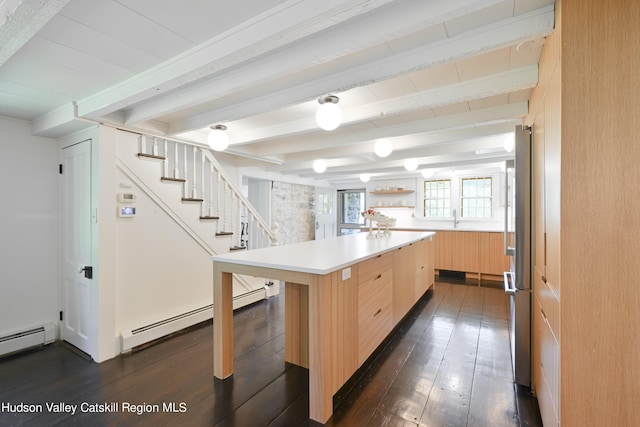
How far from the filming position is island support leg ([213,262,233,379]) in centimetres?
222

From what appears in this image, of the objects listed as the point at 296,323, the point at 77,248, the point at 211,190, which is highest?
the point at 211,190

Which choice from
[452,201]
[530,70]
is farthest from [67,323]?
[452,201]

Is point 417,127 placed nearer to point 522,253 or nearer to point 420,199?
point 522,253

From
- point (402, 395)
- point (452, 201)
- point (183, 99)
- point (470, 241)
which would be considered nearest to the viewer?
point (402, 395)

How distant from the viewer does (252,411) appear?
73.0 inches

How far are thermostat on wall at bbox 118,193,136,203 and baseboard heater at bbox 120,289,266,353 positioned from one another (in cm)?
124

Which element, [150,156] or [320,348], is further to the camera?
[150,156]

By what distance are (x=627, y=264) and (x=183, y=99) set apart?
2641mm

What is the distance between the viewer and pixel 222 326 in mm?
2215

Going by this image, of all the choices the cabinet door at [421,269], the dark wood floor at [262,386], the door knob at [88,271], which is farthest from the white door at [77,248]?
the cabinet door at [421,269]

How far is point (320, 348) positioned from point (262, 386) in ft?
2.38

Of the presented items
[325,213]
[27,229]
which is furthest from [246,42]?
[325,213]

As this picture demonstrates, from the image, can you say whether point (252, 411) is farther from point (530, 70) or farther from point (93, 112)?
point (530, 70)

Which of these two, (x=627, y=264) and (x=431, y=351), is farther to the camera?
(x=431, y=351)
